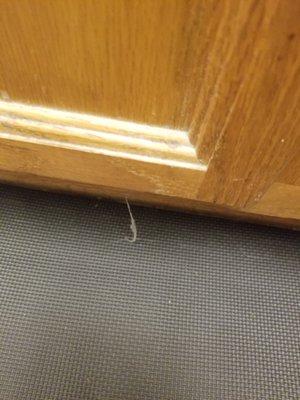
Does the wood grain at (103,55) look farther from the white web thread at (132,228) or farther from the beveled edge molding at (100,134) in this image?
the white web thread at (132,228)

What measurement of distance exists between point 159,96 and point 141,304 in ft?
1.20

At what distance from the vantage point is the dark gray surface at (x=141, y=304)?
25.4 inches

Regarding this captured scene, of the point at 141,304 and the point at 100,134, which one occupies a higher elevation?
the point at 100,134

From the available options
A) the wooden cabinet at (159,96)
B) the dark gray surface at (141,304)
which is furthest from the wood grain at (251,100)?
the dark gray surface at (141,304)

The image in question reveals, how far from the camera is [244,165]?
1.66 ft

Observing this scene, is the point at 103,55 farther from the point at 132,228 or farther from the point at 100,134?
the point at 132,228

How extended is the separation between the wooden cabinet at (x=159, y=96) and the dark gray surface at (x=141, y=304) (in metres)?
0.15

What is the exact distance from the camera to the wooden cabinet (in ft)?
1.16

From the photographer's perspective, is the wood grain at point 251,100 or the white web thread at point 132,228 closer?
the wood grain at point 251,100

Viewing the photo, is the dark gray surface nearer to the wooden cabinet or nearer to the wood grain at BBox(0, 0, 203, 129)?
the wooden cabinet

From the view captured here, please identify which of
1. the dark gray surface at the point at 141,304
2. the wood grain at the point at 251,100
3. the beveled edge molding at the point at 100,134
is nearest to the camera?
the wood grain at the point at 251,100

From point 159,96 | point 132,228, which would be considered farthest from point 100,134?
point 132,228

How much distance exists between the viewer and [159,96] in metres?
0.45

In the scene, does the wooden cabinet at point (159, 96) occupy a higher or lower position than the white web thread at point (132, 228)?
higher
